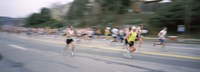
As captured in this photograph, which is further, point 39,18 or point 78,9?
point 39,18

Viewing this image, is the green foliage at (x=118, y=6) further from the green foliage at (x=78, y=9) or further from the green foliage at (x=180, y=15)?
the green foliage at (x=78, y=9)

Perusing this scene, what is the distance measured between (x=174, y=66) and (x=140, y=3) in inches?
1637

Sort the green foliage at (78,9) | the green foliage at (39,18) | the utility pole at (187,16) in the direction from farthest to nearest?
the green foliage at (39,18), the green foliage at (78,9), the utility pole at (187,16)

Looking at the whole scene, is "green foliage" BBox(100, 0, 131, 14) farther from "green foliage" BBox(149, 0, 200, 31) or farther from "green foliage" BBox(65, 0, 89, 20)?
"green foliage" BBox(65, 0, 89, 20)

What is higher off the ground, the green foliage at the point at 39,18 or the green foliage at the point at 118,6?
the green foliage at the point at 118,6

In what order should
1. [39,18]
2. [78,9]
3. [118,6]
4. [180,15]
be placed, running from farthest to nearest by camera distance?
[39,18], [78,9], [118,6], [180,15]

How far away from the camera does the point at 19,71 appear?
12836 mm

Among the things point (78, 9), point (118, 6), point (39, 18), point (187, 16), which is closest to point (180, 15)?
point (187, 16)

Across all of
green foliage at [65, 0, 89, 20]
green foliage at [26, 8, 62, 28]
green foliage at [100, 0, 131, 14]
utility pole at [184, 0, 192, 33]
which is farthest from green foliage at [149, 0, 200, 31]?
green foliage at [26, 8, 62, 28]

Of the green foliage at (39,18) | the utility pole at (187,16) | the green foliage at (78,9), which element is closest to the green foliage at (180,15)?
the utility pole at (187,16)

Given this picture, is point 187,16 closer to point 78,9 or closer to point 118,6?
point 118,6

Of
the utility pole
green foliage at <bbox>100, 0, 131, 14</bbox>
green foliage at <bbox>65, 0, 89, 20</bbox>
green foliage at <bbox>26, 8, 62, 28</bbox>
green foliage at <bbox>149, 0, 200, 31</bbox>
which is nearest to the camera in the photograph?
green foliage at <bbox>149, 0, 200, 31</bbox>

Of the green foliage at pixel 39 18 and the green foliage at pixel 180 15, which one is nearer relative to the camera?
the green foliage at pixel 180 15

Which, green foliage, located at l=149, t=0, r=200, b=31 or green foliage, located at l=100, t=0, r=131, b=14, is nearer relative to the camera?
green foliage, located at l=149, t=0, r=200, b=31
